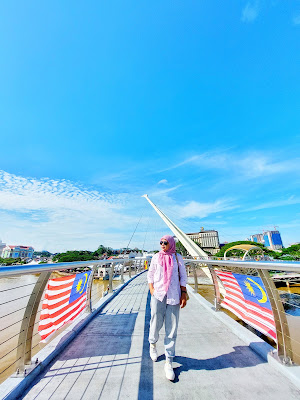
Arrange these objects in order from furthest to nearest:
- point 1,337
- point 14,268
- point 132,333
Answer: point 1,337
point 132,333
point 14,268

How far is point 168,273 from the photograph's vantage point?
2275 mm

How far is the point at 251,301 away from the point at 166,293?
134cm

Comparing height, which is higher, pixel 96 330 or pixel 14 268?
pixel 14 268

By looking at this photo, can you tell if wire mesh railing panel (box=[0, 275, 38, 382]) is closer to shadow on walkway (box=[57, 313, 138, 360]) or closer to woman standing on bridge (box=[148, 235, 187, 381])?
shadow on walkway (box=[57, 313, 138, 360])

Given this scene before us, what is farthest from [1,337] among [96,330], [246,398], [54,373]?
[246,398]

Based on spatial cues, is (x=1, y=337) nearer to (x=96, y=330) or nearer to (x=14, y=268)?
(x=96, y=330)

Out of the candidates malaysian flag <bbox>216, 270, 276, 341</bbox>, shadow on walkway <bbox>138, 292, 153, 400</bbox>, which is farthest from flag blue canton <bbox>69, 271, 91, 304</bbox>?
malaysian flag <bbox>216, 270, 276, 341</bbox>

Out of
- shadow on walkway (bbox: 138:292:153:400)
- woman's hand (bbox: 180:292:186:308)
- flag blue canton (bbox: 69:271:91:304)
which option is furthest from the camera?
flag blue canton (bbox: 69:271:91:304)

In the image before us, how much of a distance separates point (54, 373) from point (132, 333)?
1275 mm

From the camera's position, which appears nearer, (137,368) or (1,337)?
(137,368)

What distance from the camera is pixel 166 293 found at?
2217mm

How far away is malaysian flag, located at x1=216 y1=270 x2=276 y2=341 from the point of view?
2.31m

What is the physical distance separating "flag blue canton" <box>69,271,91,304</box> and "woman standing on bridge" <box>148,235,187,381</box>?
1.45 meters

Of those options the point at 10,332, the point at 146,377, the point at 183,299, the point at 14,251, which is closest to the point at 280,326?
the point at 183,299
